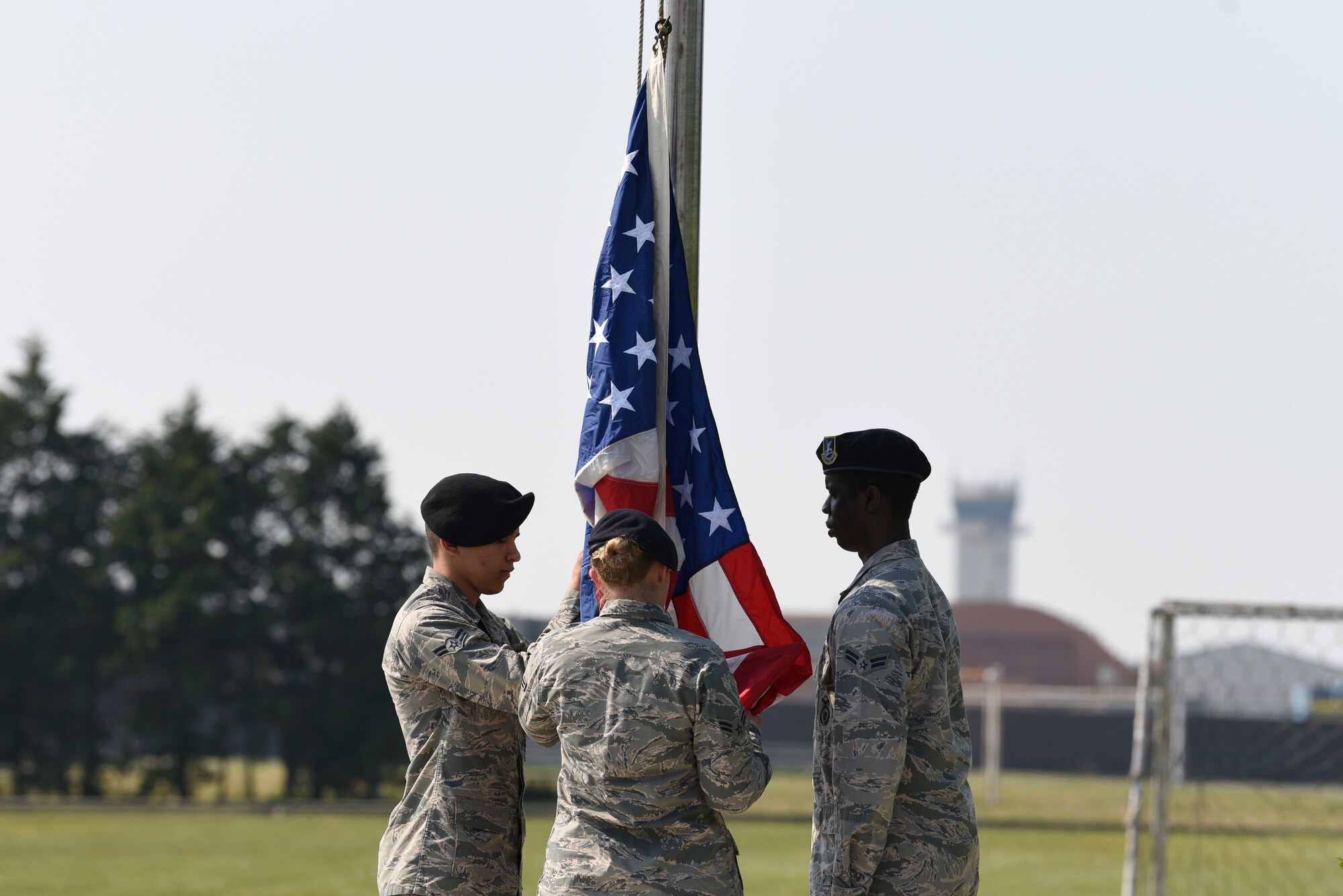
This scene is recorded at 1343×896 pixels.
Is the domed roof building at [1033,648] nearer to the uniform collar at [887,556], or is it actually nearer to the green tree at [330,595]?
the green tree at [330,595]

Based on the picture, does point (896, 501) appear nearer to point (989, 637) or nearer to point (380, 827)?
point (380, 827)

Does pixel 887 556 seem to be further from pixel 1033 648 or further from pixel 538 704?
pixel 1033 648

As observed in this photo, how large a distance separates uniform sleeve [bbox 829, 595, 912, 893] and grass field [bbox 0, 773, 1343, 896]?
9036 mm

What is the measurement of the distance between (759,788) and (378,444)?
89.9ft

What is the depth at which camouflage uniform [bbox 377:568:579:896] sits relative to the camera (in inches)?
144

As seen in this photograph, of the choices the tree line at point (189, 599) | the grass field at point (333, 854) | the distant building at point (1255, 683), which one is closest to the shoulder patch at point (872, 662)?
the grass field at point (333, 854)

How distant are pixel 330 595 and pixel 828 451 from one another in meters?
26.5

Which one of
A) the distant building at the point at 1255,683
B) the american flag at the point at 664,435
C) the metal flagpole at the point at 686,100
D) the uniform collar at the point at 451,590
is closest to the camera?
the uniform collar at the point at 451,590

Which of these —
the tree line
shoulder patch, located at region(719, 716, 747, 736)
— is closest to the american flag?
shoulder patch, located at region(719, 716, 747, 736)

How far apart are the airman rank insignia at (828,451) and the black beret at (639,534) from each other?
45 cm

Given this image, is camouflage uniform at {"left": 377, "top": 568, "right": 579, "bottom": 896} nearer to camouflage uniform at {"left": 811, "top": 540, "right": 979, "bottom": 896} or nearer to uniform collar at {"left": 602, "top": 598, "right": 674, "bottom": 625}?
uniform collar at {"left": 602, "top": 598, "right": 674, "bottom": 625}

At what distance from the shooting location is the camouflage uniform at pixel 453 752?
144 inches

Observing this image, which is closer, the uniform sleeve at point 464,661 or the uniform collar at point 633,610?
the uniform collar at point 633,610

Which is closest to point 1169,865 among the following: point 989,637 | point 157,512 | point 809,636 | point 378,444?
point 378,444
